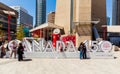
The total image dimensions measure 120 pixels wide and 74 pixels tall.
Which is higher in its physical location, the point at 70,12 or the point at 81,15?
the point at 70,12

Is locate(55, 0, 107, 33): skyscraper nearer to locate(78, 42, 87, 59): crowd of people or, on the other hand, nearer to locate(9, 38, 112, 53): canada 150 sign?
locate(9, 38, 112, 53): canada 150 sign

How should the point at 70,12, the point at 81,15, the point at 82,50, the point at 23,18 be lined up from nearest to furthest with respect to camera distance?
the point at 82,50 < the point at 81,15 < the point at 70,12 < the point at 23,18

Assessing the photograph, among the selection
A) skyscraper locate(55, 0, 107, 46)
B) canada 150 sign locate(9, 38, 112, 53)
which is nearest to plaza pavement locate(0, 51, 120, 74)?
canada 150 sign locate(9, 38, 112, 53)

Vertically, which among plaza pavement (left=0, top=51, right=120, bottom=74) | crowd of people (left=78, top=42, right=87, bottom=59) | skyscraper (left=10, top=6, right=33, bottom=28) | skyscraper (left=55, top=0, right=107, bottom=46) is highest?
skyscraper (left=10, top=6, right=33, bottom=28)

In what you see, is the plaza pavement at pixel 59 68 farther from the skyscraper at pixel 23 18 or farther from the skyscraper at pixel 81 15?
the skyscraper at pixel 23 18

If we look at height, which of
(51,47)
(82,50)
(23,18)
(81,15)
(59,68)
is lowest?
(59,68)

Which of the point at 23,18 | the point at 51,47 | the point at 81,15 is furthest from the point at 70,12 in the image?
the point at 23,18

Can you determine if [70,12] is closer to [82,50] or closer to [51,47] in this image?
[51,47]

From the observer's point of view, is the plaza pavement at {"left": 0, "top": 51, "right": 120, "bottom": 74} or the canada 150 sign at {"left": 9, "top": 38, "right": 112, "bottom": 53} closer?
the plaza pavement at {"left": 0, "top": 51, "right": 120, "bottom": 74}

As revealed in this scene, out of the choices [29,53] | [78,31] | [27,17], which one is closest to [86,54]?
[29,53]

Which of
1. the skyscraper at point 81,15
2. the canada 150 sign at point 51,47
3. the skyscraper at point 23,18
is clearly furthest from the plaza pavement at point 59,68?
the skyscraper at point 23,18

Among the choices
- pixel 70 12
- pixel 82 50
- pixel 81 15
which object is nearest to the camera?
pixel 82 50

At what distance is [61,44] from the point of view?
999 inches

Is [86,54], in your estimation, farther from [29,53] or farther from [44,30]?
[44,30]
